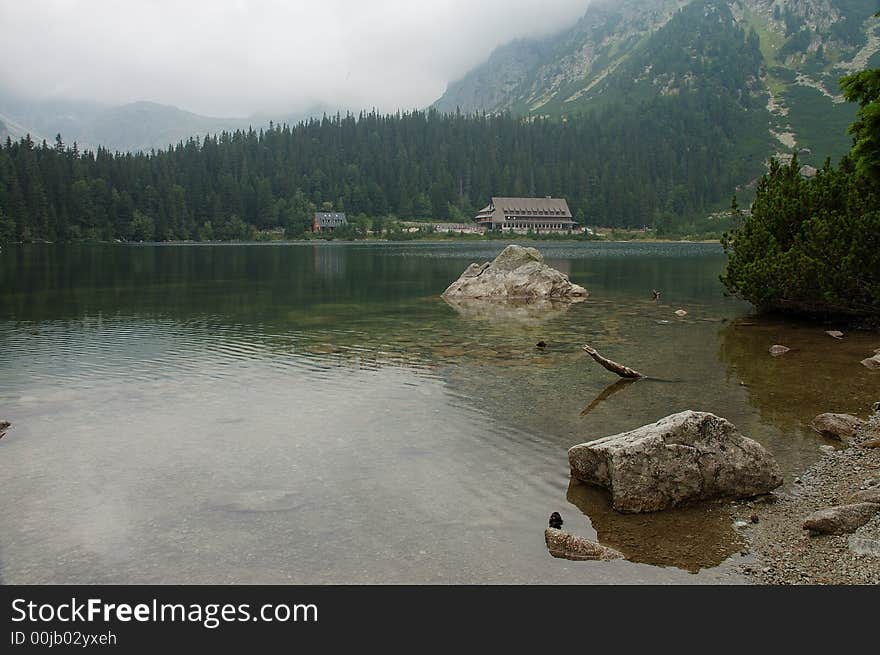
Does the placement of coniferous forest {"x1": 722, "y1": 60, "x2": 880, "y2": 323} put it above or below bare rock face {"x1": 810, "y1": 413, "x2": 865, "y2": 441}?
above

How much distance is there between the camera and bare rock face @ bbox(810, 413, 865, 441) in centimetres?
1794

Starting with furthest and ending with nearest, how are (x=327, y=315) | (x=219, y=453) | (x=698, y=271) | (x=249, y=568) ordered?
(x=698, y=271) < (x=327, y=315) < (x=219, y=453) < (x=249, y=568)

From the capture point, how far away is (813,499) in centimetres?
1386

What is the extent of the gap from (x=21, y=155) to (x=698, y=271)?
18708 cm

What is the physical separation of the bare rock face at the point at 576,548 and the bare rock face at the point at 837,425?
943 cm

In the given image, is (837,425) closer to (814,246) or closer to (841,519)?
(841,519)

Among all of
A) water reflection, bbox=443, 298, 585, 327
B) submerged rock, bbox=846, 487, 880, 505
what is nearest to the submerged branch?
submerged rock, bbox=846, 487, 880, 505

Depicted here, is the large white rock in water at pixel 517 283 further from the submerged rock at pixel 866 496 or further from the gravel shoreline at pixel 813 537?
the submerged rock at pixel 866 496

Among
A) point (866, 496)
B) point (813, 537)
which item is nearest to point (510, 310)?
point (866, 496)

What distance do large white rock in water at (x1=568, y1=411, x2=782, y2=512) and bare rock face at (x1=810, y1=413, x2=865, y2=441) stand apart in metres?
4.42

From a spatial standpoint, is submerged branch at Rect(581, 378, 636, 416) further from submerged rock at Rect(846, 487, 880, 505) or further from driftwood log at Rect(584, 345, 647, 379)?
submerged rock at Rect(846, 487, 880, 505)

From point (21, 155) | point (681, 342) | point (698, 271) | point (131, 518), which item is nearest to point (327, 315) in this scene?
point (681, 342)

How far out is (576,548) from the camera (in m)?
11.8
